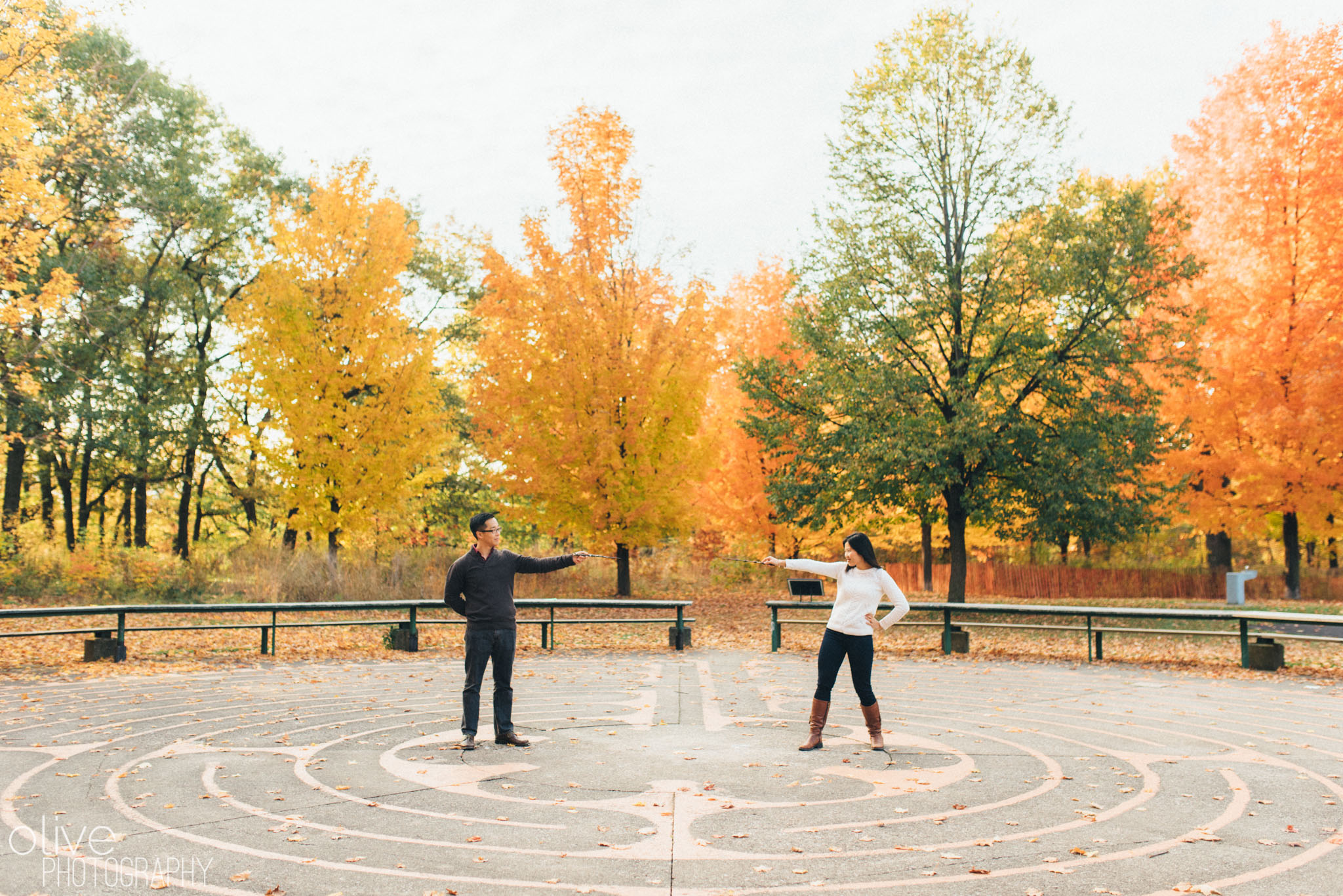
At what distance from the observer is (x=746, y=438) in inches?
1089

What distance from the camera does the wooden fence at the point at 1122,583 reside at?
91.6 feet

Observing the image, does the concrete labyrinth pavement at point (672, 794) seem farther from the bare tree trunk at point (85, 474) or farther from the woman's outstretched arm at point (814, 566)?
the bare tree trunk at point (85, 474)

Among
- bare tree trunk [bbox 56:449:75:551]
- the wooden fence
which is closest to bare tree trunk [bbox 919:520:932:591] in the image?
the wooden fence

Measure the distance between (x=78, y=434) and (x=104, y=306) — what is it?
4351mm

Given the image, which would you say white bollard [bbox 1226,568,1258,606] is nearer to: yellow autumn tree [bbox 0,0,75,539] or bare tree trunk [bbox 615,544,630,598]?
bare tree trunk [bbox 615,544,630,598]

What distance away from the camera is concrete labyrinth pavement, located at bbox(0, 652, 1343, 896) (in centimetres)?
491

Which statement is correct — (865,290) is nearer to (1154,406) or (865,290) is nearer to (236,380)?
(1154,406)

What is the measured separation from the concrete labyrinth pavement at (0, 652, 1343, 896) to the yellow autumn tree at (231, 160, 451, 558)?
1092 cm

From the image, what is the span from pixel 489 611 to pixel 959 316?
15447 mm

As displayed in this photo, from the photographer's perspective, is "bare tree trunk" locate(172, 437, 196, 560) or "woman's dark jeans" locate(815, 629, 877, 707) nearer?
"woman's dark jeans" locate(815, 629, 877, 707)

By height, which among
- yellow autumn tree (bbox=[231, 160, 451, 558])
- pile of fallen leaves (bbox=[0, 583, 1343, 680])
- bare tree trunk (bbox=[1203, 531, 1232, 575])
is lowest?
pile of fallen leaves (bbox=[0, 583, 1343, 680])

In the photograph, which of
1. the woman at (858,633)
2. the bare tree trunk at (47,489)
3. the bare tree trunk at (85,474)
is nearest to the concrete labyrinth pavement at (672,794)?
the woman at (858,633)

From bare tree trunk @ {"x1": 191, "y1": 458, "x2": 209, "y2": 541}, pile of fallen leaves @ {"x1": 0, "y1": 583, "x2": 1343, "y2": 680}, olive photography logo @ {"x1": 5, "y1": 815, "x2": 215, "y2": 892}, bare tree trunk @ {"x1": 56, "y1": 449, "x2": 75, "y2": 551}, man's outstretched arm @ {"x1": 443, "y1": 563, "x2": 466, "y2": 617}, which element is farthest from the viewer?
bare tree trunk @ {"x1": 191, "y1": 458, "x2": 209, "y2": 541}

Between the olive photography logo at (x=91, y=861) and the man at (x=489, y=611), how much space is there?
317 cm
